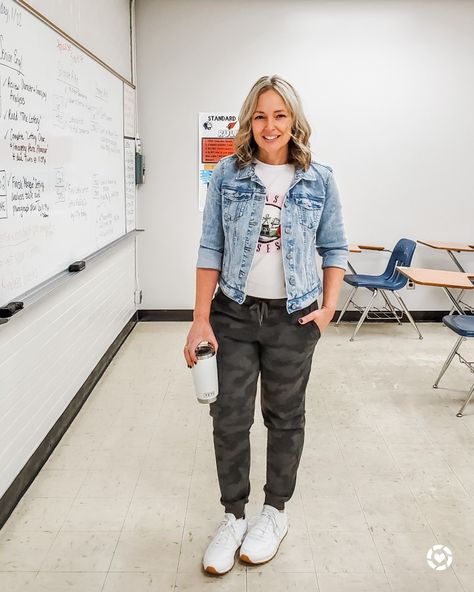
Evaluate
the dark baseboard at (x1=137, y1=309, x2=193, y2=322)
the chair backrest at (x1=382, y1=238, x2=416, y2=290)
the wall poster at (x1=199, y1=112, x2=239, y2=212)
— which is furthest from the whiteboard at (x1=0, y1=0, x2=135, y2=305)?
the chair backrest at (x1=382, y1=238, x2=416, y2=290)

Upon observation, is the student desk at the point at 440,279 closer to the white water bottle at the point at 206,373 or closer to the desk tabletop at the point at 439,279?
the desk tabletop at the point at 439,279

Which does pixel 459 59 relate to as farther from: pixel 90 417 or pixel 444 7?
pixel 90 417

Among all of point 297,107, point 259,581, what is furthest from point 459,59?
point 259,581

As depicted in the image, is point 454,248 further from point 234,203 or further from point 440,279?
point 234,203

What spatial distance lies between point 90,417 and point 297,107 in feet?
6.69

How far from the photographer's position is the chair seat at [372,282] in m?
4.27

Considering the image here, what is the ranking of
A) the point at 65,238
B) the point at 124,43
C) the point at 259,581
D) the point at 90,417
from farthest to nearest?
1. the point at 124,43
2. the point at 90,417
3. the point at 65,238
4. the point at 259,581

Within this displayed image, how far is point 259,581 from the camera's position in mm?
1712

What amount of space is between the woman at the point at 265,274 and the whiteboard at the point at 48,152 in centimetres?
87

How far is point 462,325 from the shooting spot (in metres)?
2.97

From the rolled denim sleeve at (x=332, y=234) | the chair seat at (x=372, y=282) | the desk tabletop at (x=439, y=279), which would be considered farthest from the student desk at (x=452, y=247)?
the rolled denim sleeve at (x=332, y=234)

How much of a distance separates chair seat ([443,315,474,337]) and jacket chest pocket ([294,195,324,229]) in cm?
166

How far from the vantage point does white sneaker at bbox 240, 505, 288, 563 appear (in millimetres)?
1765

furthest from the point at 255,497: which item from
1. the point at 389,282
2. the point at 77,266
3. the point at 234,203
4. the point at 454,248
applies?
the point at 454,248
